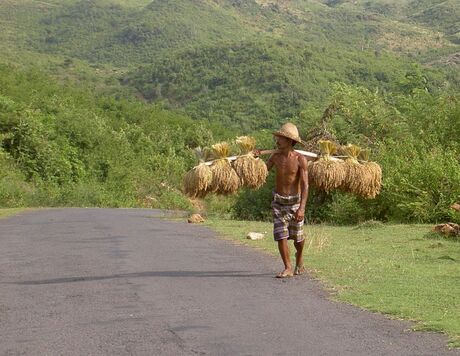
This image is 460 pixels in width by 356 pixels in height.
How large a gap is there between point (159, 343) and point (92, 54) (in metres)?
163

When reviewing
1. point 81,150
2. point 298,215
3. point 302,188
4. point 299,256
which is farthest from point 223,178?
point 81,150

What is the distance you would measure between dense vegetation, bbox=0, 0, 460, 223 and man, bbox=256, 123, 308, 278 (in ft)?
36.8

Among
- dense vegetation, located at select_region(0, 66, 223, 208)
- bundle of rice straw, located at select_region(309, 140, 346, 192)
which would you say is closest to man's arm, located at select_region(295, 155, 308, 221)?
bundle of rice straw, located at select_region(309, 140, 346, 192)

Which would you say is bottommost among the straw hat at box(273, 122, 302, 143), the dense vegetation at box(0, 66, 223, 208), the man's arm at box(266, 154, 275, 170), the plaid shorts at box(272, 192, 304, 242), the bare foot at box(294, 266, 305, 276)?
the dense vegetation at box(0, 66, 223, 208)

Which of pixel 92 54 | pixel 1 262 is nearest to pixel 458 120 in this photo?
pixel 1 262

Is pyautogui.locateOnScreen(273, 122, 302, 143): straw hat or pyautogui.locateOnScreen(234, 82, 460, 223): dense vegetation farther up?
pyautogui.locateOnScreen(273, 122, 302, 143): straw hat

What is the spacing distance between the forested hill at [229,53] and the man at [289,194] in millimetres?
25782

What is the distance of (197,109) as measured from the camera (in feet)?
335

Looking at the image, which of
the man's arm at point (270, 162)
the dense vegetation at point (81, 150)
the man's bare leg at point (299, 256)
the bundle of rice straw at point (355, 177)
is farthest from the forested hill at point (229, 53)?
the man's bare leg at point (299, 256)

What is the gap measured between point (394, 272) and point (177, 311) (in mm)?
4301

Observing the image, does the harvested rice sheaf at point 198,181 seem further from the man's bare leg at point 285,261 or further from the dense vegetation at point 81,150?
the dense vegetation at point 81,150

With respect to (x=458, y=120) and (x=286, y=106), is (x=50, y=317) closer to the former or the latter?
(x=458, y=120)

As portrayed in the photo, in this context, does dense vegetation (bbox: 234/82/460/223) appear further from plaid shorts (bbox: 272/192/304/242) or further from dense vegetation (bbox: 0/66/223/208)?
dense vegetation (bbox: 0/66/223/208)

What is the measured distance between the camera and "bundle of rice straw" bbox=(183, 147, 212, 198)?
12.1m
